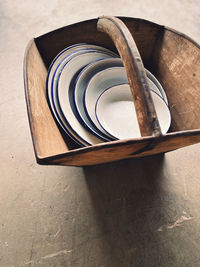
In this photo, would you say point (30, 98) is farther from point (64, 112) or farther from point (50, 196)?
point (50, 196)

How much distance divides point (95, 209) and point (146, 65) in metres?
0.74

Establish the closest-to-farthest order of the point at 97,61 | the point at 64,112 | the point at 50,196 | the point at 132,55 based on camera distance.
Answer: the point at 132,55
the point at 64,112
the point at 97,61
the point at 50,196

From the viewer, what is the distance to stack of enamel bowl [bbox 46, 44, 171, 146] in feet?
2.38

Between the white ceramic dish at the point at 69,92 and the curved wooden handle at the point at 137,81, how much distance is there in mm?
180

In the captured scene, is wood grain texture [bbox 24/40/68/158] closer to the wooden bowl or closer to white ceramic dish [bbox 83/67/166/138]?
the wooden bowl

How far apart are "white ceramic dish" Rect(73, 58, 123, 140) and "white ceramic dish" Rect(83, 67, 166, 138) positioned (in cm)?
3

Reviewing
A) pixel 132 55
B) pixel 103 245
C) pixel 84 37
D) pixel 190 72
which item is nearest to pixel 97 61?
pixel 84 37

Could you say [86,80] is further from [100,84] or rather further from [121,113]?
[121,113]

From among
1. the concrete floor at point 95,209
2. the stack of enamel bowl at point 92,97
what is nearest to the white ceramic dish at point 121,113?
the stack of enamel bowl at point 92,97

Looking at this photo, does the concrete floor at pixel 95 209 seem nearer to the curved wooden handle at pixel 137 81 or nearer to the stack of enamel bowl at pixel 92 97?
the stack of enamel bowl at pixel 92 97

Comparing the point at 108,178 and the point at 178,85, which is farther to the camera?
the point at 108,178

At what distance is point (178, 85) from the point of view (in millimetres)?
844

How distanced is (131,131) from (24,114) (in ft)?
2.43

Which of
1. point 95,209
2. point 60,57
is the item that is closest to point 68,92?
point 60,57
